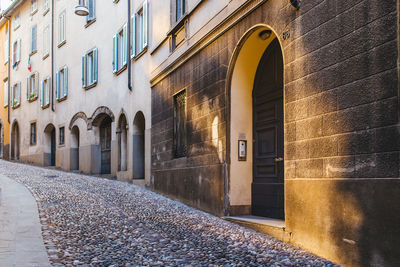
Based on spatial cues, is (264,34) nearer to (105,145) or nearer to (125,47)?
(125,47)

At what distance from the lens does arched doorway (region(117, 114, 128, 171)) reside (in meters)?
17.1

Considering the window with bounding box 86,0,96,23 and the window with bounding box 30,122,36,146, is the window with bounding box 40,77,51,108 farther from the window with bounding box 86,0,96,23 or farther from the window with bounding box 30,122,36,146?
the window with bounding box 86,0,96,23

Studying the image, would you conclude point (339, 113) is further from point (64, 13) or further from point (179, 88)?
point (64, 13)

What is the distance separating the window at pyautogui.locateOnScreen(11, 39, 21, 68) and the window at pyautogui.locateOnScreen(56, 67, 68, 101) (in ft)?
25.9

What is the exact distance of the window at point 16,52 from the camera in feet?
98.6

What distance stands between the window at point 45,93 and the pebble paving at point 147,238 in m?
15.3

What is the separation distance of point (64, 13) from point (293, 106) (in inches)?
773

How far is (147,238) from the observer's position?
22.2ft

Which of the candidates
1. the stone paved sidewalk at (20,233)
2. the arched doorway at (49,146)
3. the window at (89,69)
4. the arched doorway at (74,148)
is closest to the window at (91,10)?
the window at (89,69)

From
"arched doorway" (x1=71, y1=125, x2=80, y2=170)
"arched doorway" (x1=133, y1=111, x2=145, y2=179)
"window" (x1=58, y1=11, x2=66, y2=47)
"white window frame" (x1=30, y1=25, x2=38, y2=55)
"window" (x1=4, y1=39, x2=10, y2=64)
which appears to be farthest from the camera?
"window" (x1=4, y1=39, x2=10, y2=64)

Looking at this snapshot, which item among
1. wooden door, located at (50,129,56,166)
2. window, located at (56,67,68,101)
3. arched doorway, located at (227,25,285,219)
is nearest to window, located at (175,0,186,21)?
arched doorway, located at (227,25,285,219)

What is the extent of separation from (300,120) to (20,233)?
13.6 ft

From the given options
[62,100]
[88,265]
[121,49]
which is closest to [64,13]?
[62,100]

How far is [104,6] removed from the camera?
1917cm
